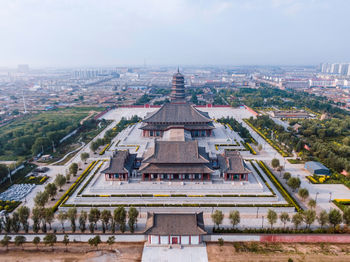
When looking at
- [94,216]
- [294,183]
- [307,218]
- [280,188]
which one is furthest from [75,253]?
[294,183]

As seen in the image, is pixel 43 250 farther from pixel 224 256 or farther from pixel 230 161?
pixel 230 161

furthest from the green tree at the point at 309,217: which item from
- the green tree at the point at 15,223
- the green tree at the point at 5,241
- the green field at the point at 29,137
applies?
the green field at the point at 29,137

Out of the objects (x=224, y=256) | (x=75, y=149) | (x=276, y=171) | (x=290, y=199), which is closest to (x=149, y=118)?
(x=75, y=149)

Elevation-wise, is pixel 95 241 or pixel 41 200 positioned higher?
pixel 41 200

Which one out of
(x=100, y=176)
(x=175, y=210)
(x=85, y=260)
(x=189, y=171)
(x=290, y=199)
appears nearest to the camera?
(x=85, y=260)

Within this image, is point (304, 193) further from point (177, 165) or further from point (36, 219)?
point (36, 219)
